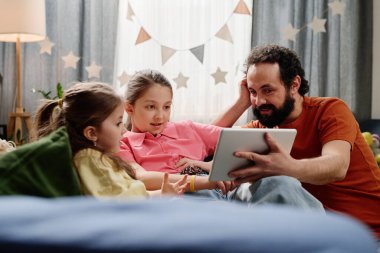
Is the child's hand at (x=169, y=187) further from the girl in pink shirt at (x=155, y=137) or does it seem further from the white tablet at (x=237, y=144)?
the girl in pink shirt at (x=155, y=137)

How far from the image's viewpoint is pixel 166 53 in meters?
3.55

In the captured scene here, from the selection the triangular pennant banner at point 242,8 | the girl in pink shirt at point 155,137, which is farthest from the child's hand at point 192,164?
the triangular pennant banner at point 242,8

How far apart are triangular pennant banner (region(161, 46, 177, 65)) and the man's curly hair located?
1.44 meters

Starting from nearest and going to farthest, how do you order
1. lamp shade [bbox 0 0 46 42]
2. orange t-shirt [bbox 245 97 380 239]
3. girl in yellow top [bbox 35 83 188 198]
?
girl in yellow top [bbox 35 83 188 198], orange t-shirt [bbox 245 97 380 239], lamp shade [bbox 0 0 46 42]

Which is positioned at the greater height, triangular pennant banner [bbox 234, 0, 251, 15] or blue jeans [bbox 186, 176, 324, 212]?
triangular pennant banner [bbox 234, 0, 251, 15]

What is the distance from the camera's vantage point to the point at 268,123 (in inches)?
80.4

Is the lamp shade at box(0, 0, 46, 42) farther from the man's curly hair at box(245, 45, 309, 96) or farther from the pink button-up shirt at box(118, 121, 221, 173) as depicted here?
the man's curly hair at box(245, 45, 309, 96)

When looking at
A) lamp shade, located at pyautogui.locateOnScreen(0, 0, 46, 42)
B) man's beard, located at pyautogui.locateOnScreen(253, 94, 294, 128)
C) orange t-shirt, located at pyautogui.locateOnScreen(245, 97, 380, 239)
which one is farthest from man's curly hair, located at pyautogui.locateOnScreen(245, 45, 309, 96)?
lamp shade, located at pyautogui.locateOnScreen(0, 0, 46, 42)

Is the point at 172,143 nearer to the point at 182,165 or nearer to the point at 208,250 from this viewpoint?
the point at 182,165

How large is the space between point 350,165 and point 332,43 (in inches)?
68.2

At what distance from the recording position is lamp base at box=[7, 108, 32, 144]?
3.16 m

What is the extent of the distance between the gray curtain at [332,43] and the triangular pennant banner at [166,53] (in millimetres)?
567

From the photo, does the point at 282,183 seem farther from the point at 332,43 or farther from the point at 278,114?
the point at 332,43

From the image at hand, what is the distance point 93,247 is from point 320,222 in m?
0.20
